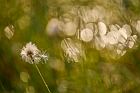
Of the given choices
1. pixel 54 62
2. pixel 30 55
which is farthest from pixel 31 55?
pixel 54 62

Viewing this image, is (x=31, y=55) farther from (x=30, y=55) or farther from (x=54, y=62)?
(x=54, y=62)

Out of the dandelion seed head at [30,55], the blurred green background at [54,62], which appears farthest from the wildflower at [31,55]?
the blurred green background at [54,62]

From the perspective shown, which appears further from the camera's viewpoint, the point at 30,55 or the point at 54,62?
the point at 54,62

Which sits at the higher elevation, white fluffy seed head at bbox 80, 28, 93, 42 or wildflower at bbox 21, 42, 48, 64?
white fluffy seed head at bbox 80, 28, 93, 42

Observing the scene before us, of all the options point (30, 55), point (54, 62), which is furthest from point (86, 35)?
point (30, 55)

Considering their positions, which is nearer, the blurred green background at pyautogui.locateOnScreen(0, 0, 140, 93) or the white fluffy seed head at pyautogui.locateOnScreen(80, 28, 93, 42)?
the blurred green background at pyautogui.locateOnScreen(0, 0, 140, 93)

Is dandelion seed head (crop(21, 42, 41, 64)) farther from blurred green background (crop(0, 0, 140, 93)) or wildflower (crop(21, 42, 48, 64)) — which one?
blurred green background (crop(0, 0, 140, 93))

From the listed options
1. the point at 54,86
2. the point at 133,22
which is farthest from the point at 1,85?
the point at 133,22

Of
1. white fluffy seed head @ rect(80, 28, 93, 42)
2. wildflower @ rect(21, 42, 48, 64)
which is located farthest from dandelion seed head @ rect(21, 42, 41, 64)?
white fluffy seed head @ rect(80, 28, 93, 42)

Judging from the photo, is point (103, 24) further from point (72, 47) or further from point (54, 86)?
point (54, 86)
